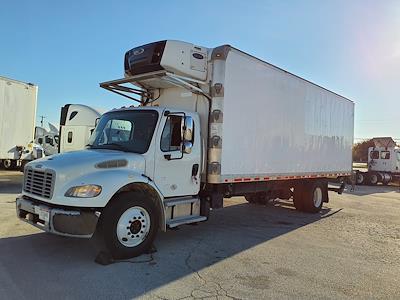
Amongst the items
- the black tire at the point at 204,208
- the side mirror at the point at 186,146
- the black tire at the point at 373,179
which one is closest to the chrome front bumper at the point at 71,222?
the side mirror at the point at 186,146

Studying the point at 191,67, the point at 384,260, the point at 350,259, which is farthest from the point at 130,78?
the point at 384,260

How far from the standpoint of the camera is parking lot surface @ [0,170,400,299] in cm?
484

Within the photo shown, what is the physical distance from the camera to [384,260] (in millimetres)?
6797

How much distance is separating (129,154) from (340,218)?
300 inches

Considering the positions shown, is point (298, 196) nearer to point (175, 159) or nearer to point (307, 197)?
point (307, 197)

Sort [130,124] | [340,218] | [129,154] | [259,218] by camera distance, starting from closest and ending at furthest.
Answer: [129,154] < [130,124] < [259,218] < [340,218]

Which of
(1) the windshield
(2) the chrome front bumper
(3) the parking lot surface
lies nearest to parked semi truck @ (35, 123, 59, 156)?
(3) the parking lot surface

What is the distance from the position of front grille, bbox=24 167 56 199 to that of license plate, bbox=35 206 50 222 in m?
0.20

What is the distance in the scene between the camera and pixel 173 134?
7.00 meters

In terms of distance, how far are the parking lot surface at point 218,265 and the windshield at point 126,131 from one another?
1833 millimetres

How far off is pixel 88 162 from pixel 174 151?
1720 mm

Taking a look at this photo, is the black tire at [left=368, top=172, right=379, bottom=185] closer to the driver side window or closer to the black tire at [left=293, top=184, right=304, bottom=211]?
the black tire at [left=293, top=184, right=304, bottom=211]

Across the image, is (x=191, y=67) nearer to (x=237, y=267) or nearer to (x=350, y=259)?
(x=237, y=267)

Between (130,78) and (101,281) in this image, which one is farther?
(130,78)
